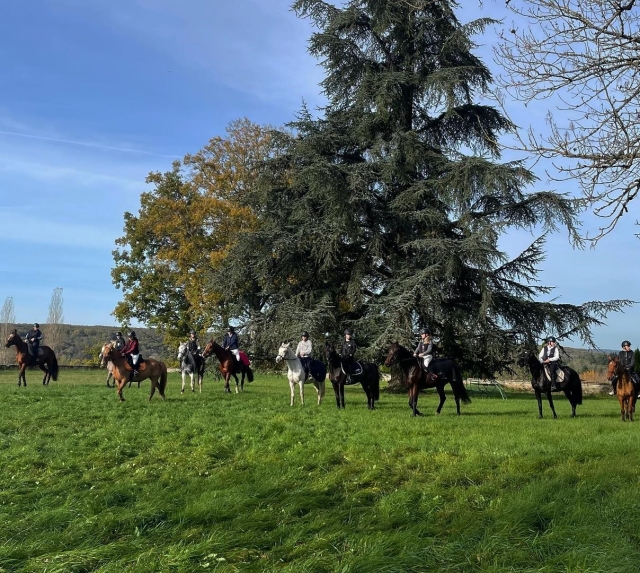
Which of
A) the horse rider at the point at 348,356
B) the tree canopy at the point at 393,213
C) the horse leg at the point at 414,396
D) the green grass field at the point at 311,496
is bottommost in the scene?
the green grass field at the point at 311,496

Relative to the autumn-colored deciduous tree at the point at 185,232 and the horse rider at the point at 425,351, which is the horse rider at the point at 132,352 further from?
the autumn-colored deciduous tree at the point at 185,232

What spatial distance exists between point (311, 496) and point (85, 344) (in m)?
90.1

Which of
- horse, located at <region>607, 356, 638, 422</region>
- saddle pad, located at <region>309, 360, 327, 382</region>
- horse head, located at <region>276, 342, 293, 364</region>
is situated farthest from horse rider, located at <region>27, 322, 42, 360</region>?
horse, located at <region>607, 356, 638, 422</region>

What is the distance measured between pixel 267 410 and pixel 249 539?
957 cm

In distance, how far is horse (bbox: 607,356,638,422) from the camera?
15.7 meters

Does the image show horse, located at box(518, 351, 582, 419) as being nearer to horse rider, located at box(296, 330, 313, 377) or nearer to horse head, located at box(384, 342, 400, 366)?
horse head, located at box(384, 342, 400, 366)

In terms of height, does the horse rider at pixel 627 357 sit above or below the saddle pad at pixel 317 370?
above

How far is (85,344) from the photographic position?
297 feet

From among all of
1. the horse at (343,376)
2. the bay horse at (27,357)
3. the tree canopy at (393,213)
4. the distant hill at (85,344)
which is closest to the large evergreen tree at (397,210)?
the tree canopy at (393,213)

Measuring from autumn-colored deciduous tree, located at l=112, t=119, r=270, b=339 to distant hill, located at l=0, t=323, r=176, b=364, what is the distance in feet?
7.71

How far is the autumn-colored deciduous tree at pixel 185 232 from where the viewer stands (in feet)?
115

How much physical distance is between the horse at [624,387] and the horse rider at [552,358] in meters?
1.38

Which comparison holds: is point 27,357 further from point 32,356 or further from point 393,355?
point 393,355

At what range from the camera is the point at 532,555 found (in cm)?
557
